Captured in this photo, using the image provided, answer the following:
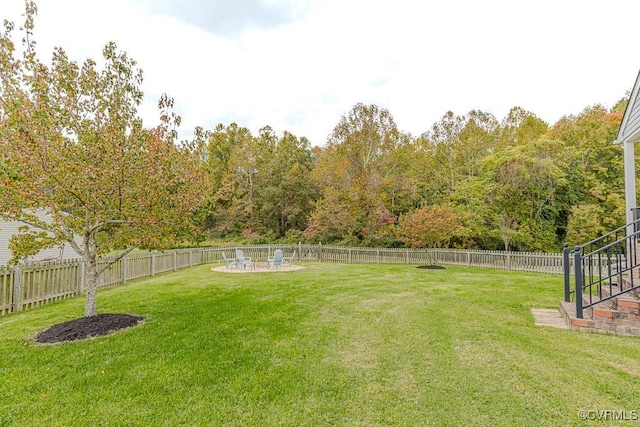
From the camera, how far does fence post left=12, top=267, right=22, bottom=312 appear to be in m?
6.41

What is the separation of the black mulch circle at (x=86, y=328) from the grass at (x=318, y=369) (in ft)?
0.76

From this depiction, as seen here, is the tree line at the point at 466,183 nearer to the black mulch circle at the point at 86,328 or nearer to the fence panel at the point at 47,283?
the fence panel at the point at 47,283

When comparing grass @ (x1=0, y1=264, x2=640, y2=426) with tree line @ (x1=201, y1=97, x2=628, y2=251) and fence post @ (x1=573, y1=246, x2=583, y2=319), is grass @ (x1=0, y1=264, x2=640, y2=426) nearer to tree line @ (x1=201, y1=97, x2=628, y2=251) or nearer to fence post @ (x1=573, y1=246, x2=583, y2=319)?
fence post @ (x1=573, y1=246, x2=583, y2=319)

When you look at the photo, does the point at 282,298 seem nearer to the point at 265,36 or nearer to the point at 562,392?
the point at 562,392

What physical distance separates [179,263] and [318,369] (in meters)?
11.9

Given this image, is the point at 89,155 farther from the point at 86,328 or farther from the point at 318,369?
the point at 318,369

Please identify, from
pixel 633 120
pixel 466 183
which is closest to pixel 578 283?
pixel 633 120

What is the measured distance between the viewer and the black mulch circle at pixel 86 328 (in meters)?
Answer: 4.59

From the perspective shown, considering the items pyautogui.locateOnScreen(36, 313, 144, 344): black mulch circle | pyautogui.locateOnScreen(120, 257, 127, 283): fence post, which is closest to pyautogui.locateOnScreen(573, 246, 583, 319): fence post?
pyautogui.locateOnScreen(36, 313, 144, 344): black mulch circle

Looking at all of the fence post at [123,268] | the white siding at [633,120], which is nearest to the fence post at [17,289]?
the fence post at [123,268]

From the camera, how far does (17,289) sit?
6.44 meters

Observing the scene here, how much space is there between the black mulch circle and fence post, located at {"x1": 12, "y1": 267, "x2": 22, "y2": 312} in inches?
94.7

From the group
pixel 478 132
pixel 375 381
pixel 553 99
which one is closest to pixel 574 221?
pixel 478 132

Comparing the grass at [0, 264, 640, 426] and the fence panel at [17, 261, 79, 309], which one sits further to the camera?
the fence panel at [17, 261, 79, 309]
